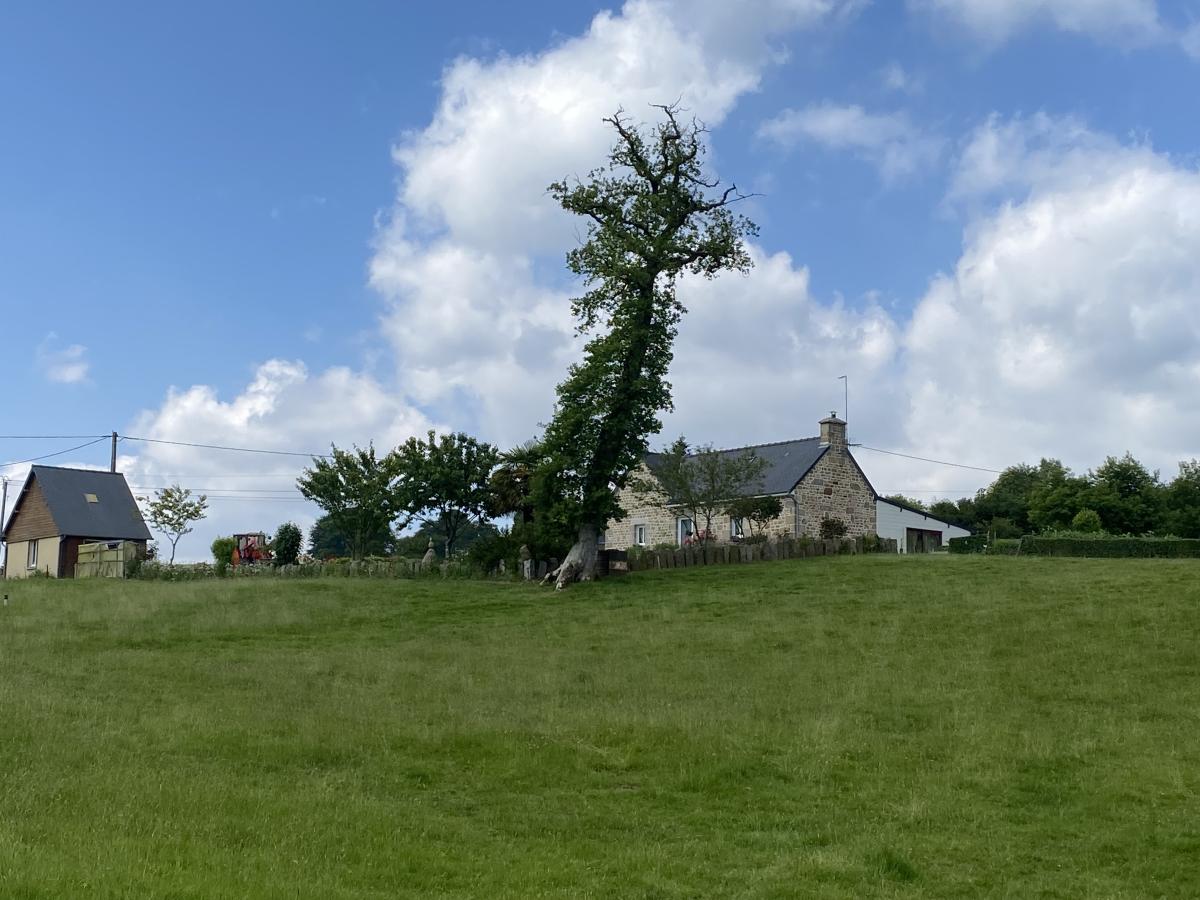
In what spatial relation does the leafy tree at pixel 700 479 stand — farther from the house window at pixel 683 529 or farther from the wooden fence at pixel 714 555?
the house window at pixel 683 529

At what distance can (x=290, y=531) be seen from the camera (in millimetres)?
50000

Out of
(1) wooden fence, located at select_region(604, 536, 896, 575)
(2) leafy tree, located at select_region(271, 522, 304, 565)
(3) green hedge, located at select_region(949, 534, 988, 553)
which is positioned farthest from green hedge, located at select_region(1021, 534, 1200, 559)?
(2) leafy tree, located at select_region(271, 522, 304, 565)

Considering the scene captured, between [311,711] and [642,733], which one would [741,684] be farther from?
[311,711]

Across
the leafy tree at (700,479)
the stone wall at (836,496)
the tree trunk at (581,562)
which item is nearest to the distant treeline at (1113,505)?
the stone wall at (836,496)

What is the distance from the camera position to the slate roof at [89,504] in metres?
57.2

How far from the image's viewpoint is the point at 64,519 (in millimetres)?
56781

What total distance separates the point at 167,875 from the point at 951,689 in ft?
48.3

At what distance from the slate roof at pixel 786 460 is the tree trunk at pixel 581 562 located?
12519 mm

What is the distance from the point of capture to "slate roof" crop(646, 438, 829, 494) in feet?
176

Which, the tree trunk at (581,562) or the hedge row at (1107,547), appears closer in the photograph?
the tree trunk at (581,562)

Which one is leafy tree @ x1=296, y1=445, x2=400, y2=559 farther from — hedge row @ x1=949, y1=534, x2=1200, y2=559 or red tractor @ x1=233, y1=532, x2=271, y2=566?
hedge row @ x1=949, y1=534, x2=1200, y2=559

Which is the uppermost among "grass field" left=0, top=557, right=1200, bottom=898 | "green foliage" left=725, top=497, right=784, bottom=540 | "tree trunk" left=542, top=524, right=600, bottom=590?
"green foliage" left=725, top=497, right=784, bottom=540

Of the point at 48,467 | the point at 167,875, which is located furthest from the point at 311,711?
the point at 48,467

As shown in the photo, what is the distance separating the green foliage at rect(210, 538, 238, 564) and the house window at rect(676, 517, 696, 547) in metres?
21.9
